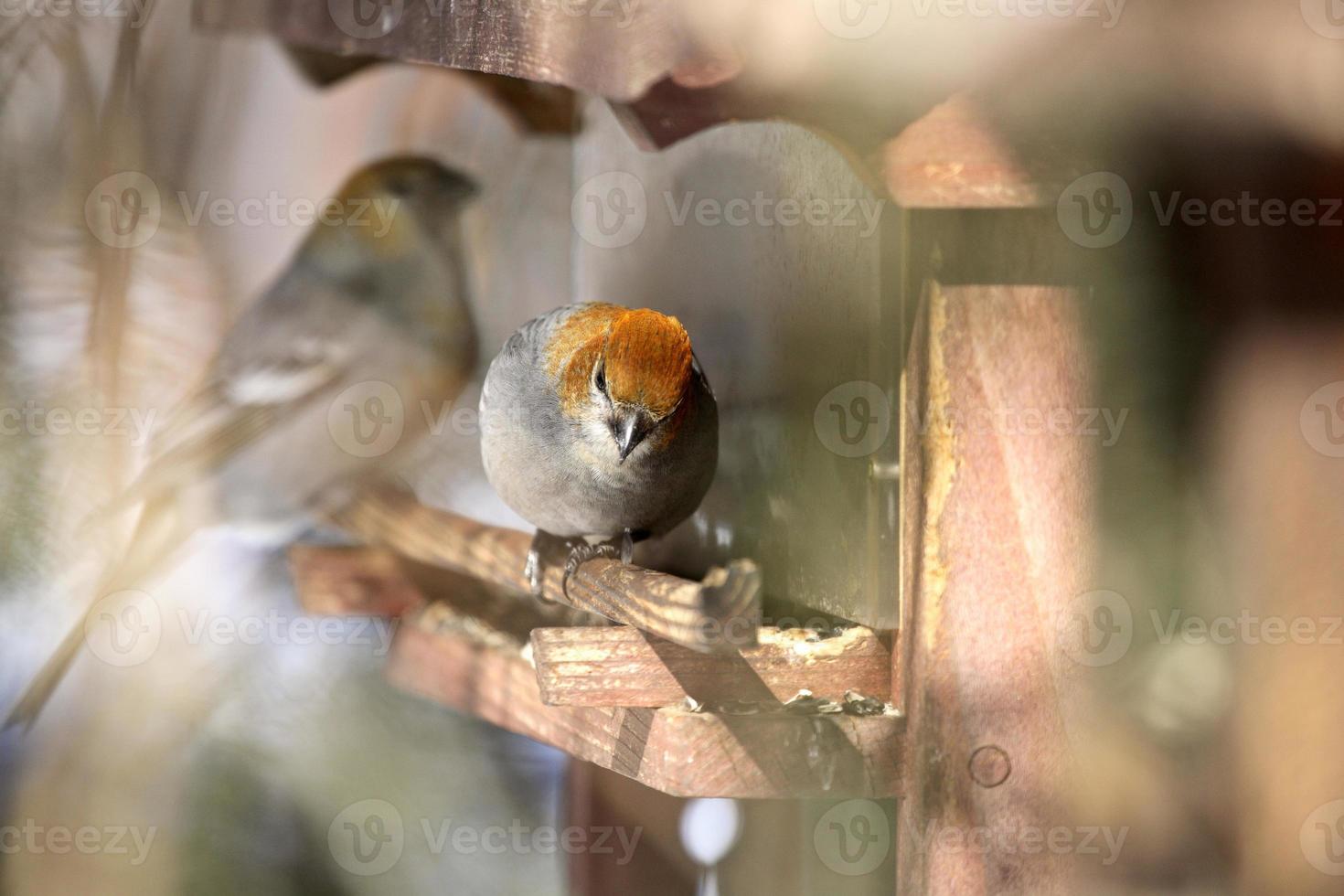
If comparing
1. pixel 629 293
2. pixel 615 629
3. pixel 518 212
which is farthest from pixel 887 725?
pixel 518 212

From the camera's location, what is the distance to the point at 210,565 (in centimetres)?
361

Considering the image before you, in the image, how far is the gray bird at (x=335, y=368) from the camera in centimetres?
327

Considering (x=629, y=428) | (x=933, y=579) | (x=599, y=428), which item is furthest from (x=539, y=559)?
(x=933, y=579)

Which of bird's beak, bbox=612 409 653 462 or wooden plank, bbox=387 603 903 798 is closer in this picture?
wooden plank, bbox=387 603 903 798

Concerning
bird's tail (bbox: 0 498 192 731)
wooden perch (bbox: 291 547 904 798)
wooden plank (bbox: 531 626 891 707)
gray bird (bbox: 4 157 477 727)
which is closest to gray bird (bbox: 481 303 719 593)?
wooden perch (bbox: 291 547 904 798)

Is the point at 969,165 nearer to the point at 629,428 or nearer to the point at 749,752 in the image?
the point at 629,428

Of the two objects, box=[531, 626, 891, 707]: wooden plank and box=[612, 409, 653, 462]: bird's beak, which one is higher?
box=[612, 409, 653, 462]: bird's beak

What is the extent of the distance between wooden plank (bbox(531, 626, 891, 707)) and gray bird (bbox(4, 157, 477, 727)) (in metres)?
2.06

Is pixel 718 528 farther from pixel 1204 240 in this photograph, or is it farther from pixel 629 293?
pixel 1204 240

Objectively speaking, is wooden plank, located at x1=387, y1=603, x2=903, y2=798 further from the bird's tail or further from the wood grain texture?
the bird's tail

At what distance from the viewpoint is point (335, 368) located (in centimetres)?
337

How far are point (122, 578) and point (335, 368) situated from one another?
2.66ft

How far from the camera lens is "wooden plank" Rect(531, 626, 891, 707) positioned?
4.48 feet

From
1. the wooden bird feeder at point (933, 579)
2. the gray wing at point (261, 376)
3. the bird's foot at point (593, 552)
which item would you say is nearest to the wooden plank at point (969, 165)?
the wooden bird feeder at point (933, 579)
